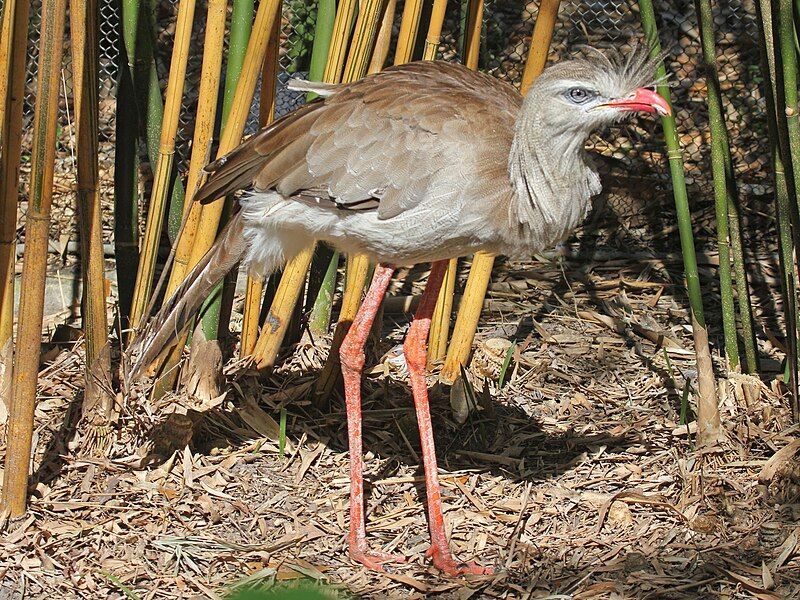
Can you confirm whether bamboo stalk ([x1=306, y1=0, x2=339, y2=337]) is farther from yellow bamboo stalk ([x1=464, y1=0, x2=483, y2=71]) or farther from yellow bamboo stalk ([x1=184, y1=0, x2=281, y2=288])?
yellow bamboo stalk ([x1=464, y1=0, x2=483, y2=71])

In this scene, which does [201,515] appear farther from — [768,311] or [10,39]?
[768,311]

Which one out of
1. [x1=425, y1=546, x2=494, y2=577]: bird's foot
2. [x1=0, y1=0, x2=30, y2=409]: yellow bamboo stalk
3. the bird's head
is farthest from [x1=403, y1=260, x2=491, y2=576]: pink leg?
[x1=0, y1=0, x2=30, y2=409]: yellow bamboo stalk

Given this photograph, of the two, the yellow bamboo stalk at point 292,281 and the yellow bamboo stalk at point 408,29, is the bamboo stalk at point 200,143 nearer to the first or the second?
the yellow bamboo stalk at point 292,281

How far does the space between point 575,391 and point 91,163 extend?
1991 millimetres

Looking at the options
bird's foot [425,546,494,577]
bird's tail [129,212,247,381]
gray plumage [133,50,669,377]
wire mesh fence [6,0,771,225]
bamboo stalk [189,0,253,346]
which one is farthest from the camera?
wire mesh fence [6,0,771,225]

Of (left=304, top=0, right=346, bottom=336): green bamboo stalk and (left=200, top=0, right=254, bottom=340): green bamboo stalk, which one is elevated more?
(left=200, top=0, right=254, bottom=340): green bamboo stalk

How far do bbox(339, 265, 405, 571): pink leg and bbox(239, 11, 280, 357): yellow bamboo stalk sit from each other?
17.6 inches

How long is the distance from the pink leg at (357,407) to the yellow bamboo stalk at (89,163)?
79cm

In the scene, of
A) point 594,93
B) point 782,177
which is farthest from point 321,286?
point 782,177

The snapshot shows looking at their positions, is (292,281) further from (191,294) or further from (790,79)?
(790,79)

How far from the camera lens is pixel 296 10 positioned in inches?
208

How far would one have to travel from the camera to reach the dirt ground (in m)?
2.79

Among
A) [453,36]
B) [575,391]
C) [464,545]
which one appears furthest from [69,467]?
[453,36]

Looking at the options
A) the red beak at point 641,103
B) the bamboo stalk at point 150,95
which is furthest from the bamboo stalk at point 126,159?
the red beak at point 641,103
